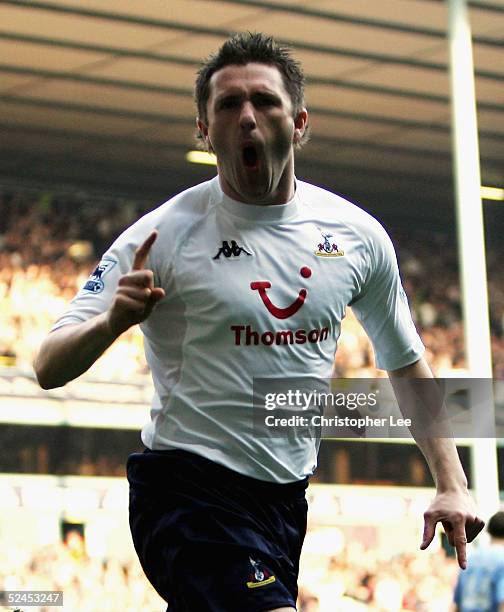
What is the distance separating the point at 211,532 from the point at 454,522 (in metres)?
0.69

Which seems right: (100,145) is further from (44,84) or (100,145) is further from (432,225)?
(432,225)

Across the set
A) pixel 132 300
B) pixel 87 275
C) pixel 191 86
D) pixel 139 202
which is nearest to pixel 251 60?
pixel 132 300

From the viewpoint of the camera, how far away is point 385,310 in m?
3.86

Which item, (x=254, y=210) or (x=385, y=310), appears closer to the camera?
(x=254, y=210)

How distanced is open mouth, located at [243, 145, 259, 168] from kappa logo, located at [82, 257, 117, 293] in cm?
44

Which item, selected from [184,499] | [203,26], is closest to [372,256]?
[184,499]

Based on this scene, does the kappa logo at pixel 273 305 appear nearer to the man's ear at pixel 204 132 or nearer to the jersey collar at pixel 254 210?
the jersey collar at pixel 254 210

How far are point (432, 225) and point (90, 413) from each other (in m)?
11.9

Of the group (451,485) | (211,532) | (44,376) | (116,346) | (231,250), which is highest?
(116,346)

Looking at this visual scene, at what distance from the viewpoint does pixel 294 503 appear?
11.8 ft

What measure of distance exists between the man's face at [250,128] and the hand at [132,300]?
605 millimetres

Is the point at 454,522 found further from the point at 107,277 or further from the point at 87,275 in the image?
the point at 87,275

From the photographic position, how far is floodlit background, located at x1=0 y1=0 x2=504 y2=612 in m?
17.0

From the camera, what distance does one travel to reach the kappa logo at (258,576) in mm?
3295
